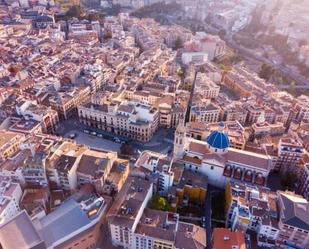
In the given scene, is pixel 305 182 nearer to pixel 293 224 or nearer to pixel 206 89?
pixel 293 224

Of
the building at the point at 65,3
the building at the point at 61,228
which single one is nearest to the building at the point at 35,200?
Result: the building at the point at 61,228

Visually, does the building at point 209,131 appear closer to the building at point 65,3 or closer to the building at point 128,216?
the building at point 128,216

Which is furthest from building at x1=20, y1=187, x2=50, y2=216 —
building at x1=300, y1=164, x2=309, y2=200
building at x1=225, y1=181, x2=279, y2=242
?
building at x1=300, y1=164, x2=309, y2=200

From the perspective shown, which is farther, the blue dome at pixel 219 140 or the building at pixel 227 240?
the blue dome at pixel 219 140

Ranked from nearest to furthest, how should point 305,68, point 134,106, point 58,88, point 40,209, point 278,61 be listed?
1. point 40,209
2. point 134,106
3. point 58,88
4. point 305,68
5. point 278,61

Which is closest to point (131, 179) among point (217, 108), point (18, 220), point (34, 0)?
point (18, 220)

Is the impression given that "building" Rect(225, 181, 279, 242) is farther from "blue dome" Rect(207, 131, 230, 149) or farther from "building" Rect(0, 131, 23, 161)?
"building" Rect(0, 131, 23, 161)

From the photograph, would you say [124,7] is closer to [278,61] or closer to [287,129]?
[278,61]
